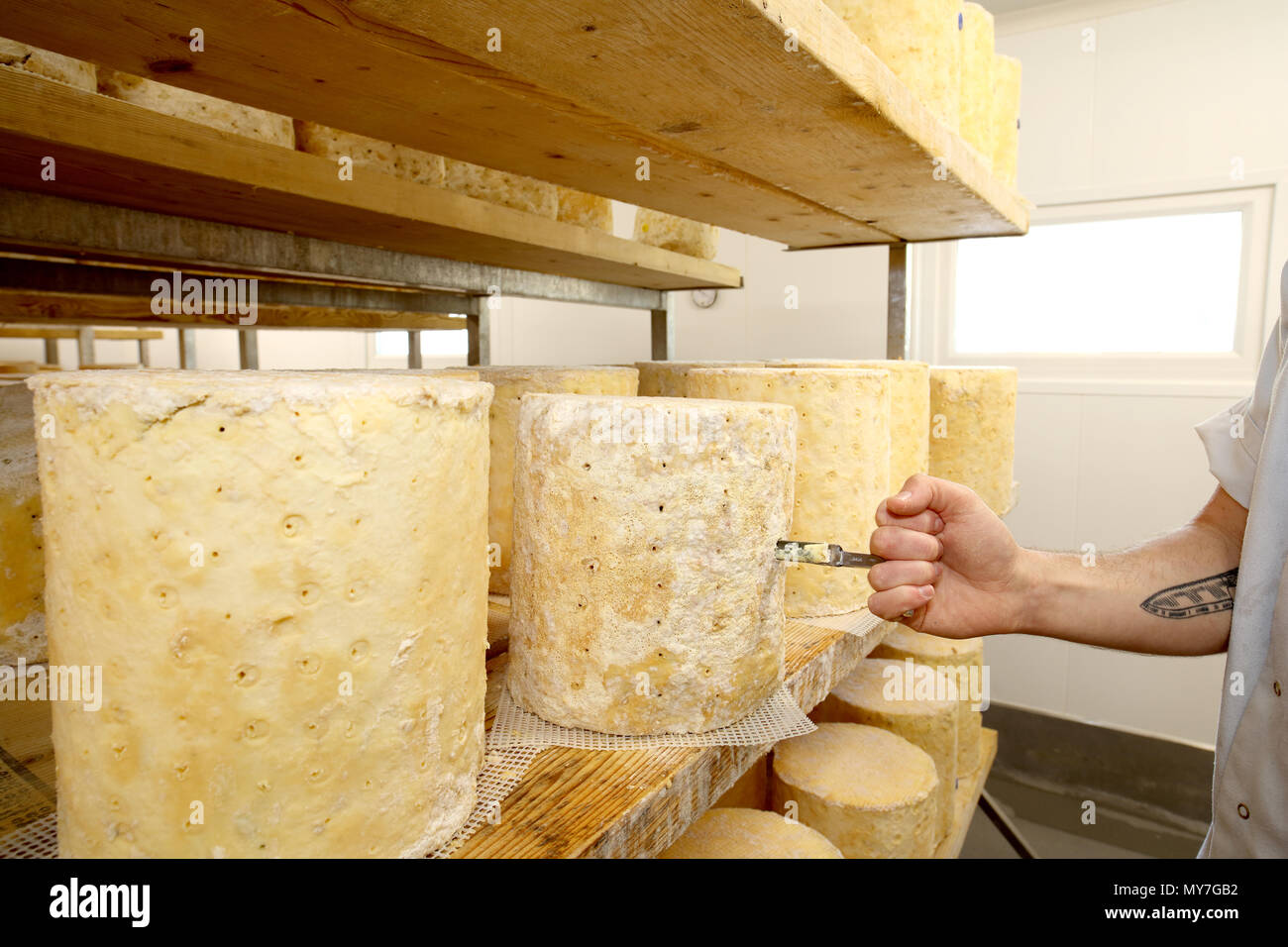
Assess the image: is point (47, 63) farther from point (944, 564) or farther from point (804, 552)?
point (944, 564)

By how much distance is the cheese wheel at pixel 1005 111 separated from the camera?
1877 mm

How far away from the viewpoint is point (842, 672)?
1.30 m

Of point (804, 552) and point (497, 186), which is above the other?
point (497, 186)

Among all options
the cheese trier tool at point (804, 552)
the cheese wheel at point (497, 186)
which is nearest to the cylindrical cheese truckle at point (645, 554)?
the cheese trier tool at point (804, 552)

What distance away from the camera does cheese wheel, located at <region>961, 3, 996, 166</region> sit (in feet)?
5.44

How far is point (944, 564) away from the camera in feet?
4.11

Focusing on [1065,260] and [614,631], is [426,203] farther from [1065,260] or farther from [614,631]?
[1065,260]

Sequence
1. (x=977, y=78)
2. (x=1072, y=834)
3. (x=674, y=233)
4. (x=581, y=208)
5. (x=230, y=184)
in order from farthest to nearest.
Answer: (x=1072, y=834)
(x=674, y=233)
(x=581, y=208)
(x=977, y=78)
(x=230, y=184)

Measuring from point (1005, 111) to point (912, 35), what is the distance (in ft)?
2.53

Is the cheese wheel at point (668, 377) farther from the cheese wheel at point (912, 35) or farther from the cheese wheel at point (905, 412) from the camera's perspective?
the cheese wheel at point (912, 35)

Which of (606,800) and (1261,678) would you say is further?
(1261,678)

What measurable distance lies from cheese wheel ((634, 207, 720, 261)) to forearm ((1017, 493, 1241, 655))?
1567 mm

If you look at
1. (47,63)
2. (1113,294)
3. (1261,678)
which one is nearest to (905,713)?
(1261,678)

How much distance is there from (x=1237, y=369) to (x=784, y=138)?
2767mm
